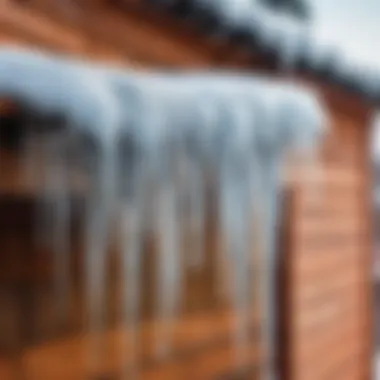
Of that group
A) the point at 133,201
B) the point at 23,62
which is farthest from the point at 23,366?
the point at 23,62

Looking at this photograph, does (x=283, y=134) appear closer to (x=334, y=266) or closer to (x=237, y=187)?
(x=237, y=187)

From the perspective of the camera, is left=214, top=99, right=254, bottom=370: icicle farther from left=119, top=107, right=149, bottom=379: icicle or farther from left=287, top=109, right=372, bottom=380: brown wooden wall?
left=287, top=109, right=372, bottom=380: brown wooden wall

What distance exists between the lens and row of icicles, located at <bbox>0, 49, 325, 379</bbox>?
3074 millimetres

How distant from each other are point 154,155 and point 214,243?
153 cm

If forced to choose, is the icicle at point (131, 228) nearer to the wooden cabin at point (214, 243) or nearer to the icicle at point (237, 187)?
the wooden cabin at point (214, 243)

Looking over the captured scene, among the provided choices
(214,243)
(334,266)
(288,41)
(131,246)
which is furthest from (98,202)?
(334,266)

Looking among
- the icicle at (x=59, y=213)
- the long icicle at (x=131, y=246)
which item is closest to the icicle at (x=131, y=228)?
the long icicle at (x=131, y=246)

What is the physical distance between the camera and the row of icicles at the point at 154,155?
3.07m

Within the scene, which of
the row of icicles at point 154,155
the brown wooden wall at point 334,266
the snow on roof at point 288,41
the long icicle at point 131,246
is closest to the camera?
the row of icicles at point 154,155

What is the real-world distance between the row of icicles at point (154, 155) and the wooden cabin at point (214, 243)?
15 centimetres

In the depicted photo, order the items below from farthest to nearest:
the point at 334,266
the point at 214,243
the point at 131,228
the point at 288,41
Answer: the point at 334,266 → the point at 288,41 → the point at 214,243 → the point at 131,228

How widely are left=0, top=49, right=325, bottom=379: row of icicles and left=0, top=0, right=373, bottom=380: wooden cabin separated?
6.0 inches

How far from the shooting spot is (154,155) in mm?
3400

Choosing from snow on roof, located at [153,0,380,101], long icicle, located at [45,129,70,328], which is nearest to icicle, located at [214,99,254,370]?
long icicle, located at [45,129,70,328]
